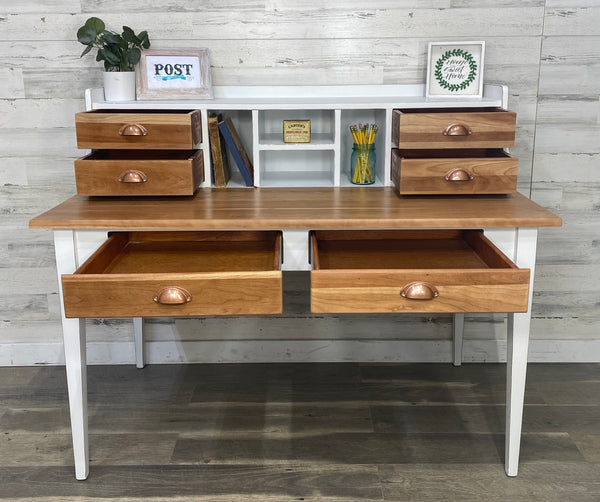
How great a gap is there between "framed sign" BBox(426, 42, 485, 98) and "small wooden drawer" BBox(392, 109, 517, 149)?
262 millimetres

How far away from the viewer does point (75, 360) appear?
68.6 inches

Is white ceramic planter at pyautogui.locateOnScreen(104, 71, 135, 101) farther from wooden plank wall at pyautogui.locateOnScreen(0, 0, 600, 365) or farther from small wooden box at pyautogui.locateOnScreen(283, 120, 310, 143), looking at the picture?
small wooden box at pyautogui.locateOnScreen(283, 120, 310, 143)

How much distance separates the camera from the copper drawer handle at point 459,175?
1.89m

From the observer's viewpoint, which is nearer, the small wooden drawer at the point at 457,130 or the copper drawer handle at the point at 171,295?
the copper drawer handle at the point at 171,295

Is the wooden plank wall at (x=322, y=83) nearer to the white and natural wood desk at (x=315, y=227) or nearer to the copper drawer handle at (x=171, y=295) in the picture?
the white and natural wood desk at (x=315, y=227)

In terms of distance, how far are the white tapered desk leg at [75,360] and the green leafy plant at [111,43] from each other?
675 millimetres

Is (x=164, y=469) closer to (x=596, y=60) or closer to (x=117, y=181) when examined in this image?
(x=117, y=181)

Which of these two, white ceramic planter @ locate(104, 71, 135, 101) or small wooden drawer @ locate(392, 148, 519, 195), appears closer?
small wooden drawer @ locate(392, 148, 519, 195)

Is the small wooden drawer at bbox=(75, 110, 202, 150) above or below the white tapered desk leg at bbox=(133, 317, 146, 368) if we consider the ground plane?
above

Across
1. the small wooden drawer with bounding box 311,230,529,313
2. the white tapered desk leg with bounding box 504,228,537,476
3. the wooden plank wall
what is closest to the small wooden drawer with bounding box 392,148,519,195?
the white tapered desk leg with bounding box 504,228,537,476

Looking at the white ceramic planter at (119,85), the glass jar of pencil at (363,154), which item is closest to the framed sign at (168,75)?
the white ceramic planter at (119,85)

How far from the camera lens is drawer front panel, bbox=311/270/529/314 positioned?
4.95ft

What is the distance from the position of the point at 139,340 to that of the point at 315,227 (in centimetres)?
111

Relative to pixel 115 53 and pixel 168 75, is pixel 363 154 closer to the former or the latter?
pixel 168 75
